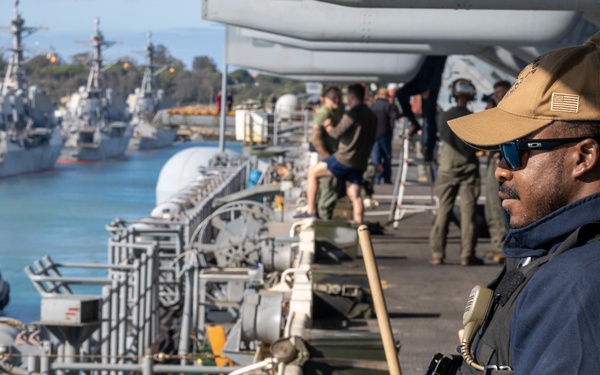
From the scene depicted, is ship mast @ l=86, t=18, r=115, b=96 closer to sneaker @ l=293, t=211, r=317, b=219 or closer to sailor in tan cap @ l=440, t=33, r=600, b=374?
sneaker @ l=293, t=211, r=317, b=219

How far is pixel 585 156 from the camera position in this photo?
245 centimetres

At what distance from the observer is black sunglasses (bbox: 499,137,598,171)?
246 cm

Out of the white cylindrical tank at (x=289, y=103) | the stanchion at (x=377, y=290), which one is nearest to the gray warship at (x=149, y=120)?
the white cylindrical tank at (x=289, y=103)

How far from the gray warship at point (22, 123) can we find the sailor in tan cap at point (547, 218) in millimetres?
98527

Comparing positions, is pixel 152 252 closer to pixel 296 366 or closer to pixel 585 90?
pixel 296 366

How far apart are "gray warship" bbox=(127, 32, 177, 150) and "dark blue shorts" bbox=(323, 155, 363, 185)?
132m

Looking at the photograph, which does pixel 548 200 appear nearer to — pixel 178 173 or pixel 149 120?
pixel 178 173

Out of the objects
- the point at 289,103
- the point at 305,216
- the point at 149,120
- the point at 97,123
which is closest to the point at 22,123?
the point at 97,123

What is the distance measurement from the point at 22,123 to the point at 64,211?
36.3 feet

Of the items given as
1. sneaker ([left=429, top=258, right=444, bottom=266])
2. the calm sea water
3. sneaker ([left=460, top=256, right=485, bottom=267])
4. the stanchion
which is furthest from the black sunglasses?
the calm sea water

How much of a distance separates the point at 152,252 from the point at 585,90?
15981mm

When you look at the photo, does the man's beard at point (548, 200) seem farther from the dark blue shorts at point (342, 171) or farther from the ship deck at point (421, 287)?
the dark blue shorts at point (342, 171)

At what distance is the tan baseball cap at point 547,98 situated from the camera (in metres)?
2.42

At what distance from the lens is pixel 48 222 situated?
87625 millimetres
